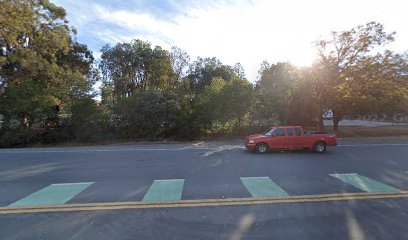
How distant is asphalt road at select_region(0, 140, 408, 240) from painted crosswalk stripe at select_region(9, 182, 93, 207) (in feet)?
0.08

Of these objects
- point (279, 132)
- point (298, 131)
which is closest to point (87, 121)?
point (279, 132)

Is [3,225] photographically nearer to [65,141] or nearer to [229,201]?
[229,201]

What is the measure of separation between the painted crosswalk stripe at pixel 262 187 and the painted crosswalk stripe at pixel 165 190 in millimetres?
1771

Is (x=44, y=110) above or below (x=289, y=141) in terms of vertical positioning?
above

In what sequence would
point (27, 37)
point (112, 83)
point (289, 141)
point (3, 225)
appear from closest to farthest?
point (3, 225)
point (289, 141)
point (27, 37)
point (112, 83)

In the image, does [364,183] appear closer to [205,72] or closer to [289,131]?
[289,131]

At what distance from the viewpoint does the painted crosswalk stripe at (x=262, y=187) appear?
19.2ft

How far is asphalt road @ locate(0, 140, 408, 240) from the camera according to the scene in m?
4.02

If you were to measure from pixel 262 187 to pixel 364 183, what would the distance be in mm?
2779

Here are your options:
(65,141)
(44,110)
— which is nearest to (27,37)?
(44,110)

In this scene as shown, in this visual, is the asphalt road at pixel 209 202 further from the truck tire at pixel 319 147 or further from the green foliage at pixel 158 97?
the green foliage at pixel 158 97

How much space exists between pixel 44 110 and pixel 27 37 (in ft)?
22.9

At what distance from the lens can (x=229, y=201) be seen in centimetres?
536

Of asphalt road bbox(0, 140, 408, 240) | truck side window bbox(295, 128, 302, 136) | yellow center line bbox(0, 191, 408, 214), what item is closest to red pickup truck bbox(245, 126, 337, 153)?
truck side window bbox(295, 128, 302, 136)
